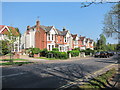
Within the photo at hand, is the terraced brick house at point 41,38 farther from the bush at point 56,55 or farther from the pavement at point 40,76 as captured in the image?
the pavement at point 40,76

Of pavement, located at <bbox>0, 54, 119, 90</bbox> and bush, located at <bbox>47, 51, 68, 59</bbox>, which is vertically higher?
bush, located at <bbox>47, 51, 68, 59</bbox>

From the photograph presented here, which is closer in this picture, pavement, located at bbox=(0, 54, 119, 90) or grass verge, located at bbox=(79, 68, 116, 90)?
grass verge, located at bbox=(79, 68, 116, 90)

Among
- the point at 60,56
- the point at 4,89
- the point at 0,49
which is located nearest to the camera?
the point at 4,89

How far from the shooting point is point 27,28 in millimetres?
47156

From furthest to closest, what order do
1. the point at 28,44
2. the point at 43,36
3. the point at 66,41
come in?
the point at 66,41 < the point at 28,44 < the point at 43,36

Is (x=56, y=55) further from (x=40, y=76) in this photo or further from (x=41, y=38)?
(x=40, y=76)

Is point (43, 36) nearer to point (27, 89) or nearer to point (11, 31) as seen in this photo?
point (11, 31)

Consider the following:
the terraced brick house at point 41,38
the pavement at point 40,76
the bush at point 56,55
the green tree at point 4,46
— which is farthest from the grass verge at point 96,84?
the terraced brick house at point 41,38

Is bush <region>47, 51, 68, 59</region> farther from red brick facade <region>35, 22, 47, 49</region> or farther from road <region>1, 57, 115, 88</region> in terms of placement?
road <region>1, 57, 115, 88</region>

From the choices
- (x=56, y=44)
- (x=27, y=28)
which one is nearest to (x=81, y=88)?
(x=56, y=44)

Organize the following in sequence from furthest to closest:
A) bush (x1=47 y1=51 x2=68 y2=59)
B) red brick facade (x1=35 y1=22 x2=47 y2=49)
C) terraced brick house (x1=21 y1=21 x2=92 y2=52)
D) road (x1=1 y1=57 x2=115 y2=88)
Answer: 1. terraced brick house (x1=21 y1=21 x2=92 y2=52)
2. red brick facade (x1=35 y1=22 x2=47 y2=49)
3. bush (x1=47 y1=51 x2=68 y2=59)
4. road (x1=1 y1=57 x2=115 y2=88)

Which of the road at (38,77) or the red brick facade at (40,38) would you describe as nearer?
the road at (38,77)

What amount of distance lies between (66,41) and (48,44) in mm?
10776

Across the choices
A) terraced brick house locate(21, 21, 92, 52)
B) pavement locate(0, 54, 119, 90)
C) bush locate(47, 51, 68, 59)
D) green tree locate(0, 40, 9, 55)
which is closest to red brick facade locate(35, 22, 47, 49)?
terraced brick house locate(21, 21, 92, 52)
